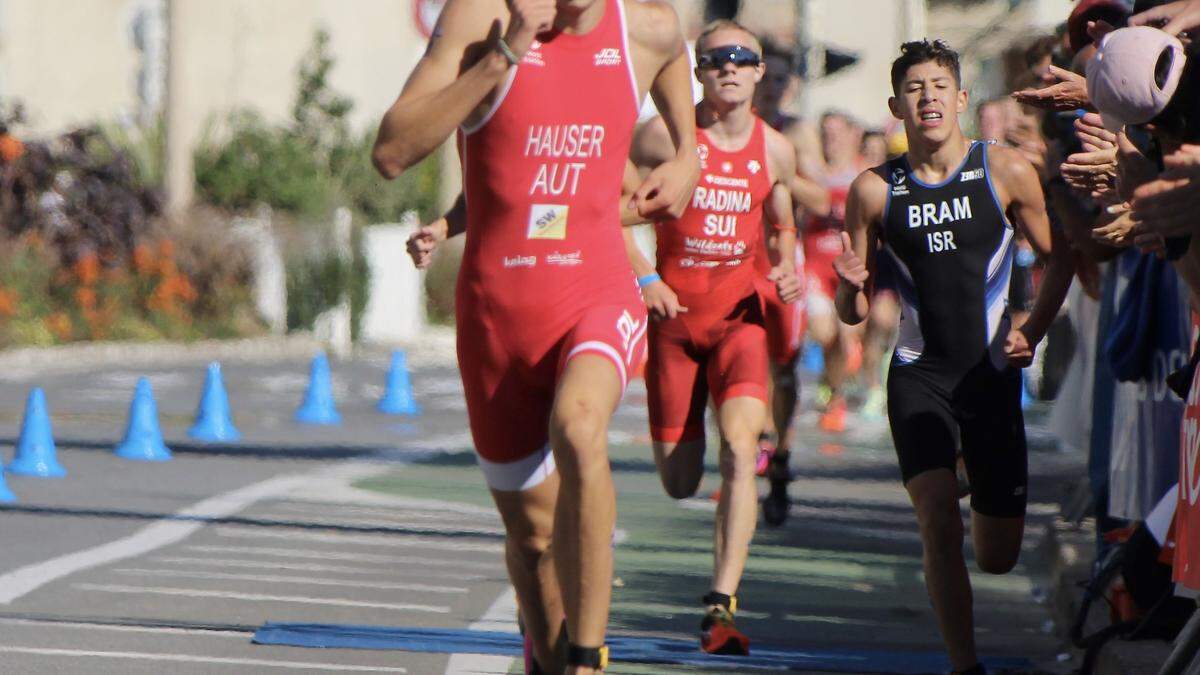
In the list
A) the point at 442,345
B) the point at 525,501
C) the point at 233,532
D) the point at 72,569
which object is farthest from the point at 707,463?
the point at 442,345

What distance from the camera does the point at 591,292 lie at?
6836 millimetres

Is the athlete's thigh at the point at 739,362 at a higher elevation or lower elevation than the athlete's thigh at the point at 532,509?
lower

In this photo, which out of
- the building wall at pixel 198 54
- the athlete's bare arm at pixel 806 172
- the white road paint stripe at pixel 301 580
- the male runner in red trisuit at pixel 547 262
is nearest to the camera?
the male runner in red trisuit at pixel 547 262

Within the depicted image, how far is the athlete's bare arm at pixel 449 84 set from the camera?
6332 mm

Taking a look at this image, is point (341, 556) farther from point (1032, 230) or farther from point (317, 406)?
point (317, 406)

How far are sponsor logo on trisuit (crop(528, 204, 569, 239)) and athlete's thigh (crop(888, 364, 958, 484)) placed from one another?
1565mm

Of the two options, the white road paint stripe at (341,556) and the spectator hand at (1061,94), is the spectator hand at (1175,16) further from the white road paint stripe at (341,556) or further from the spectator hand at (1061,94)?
the white road paint stripe at (341,556)

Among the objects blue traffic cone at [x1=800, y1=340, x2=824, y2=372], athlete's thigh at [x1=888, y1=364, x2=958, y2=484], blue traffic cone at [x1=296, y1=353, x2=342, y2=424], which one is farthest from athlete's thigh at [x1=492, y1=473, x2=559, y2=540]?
blue traffic cone at [x1=800, y1=340, x2=824, y2=372]

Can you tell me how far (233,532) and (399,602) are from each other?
84.2 inches

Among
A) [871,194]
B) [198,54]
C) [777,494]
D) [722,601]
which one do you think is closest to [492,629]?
[722,601]

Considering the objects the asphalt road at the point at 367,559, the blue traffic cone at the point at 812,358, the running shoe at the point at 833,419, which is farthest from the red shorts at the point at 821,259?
the blue traffic cone at the point at 812,358

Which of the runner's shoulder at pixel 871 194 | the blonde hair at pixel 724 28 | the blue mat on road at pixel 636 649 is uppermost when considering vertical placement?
the blonde hair at pixel 724 28

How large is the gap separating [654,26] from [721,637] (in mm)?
2350

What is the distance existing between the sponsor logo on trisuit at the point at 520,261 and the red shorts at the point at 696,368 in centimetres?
320
